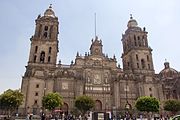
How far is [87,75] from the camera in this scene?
45688 mm

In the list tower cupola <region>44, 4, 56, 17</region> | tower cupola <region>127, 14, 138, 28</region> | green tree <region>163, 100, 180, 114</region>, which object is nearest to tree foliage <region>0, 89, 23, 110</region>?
tower cupola <region>44, 4, 56, 17</region>

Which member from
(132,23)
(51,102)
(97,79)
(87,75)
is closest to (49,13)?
(87,75)

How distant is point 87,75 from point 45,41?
A: 12.1 metres

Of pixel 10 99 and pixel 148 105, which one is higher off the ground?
pixel 10 99

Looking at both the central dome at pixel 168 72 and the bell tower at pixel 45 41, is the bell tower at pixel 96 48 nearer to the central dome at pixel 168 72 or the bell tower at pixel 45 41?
the bell tower at pixel 45 41

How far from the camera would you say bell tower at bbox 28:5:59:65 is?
45.4m

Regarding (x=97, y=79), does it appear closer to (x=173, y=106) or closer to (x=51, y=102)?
(x=51, y=102)

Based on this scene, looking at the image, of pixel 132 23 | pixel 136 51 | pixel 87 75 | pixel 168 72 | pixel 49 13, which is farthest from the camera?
pixel 168 72

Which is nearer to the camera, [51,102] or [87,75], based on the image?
[51,102]

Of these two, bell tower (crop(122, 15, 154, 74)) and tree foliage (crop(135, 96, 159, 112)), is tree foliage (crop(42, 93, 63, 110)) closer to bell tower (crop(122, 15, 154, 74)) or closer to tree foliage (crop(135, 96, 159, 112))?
tree foliage (crop(135, 96, 159, 112))

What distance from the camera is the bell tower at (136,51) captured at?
164ft

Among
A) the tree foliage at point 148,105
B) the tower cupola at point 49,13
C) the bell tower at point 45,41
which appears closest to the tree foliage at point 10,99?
the bell tower at point 45,41

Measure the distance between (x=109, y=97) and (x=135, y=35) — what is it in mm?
17890

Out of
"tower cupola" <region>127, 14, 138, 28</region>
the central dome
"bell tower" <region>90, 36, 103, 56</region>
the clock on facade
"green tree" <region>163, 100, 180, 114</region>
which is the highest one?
"tower cupola" <region>127, 14, 138, 28</region>
